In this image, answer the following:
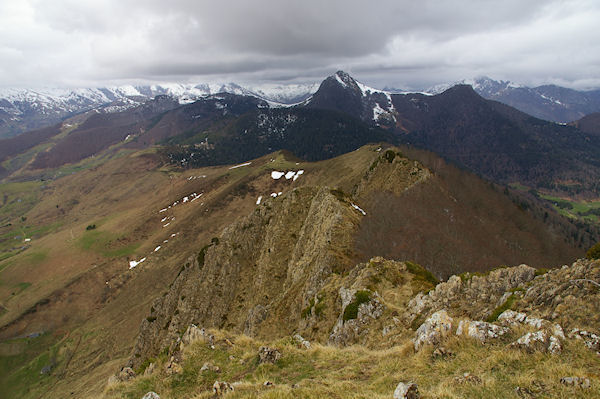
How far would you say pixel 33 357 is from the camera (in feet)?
357

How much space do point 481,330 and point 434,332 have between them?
7.73ft

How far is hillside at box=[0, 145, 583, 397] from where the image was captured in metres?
54.2

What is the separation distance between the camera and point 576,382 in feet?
33.3

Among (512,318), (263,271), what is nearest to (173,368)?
(512,318)

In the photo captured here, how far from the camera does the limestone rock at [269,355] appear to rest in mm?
18719

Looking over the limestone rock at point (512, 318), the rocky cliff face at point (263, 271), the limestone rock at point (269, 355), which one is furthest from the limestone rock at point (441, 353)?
the rocky cliff face at point (263, 271)

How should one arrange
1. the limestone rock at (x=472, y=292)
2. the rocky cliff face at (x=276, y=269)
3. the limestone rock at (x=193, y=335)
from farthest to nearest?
the rocky cliff face at (x=276, y=269), the limestone rock at (x=193, y=335), the limestone rock at (x=472, y=292)

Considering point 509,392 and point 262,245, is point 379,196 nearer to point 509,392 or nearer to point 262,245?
point 262,245

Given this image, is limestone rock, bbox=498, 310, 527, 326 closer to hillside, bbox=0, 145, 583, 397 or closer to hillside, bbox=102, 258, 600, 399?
hillside, bbox=102, 258, 600, 399

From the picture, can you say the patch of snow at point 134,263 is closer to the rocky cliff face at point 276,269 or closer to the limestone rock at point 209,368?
the rocky cliff face at point 276,269

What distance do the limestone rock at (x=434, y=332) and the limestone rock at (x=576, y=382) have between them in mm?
5950

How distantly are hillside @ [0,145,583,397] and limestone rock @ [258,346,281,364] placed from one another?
46.5 feet

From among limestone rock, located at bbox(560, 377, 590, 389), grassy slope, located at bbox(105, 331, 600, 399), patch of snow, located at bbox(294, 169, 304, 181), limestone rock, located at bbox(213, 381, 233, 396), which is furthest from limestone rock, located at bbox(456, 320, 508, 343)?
patch of snow, located at bbox(294, 169, 304, 181)

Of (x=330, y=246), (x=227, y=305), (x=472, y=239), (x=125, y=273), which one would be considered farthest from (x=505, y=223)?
(x=125, y=273)
